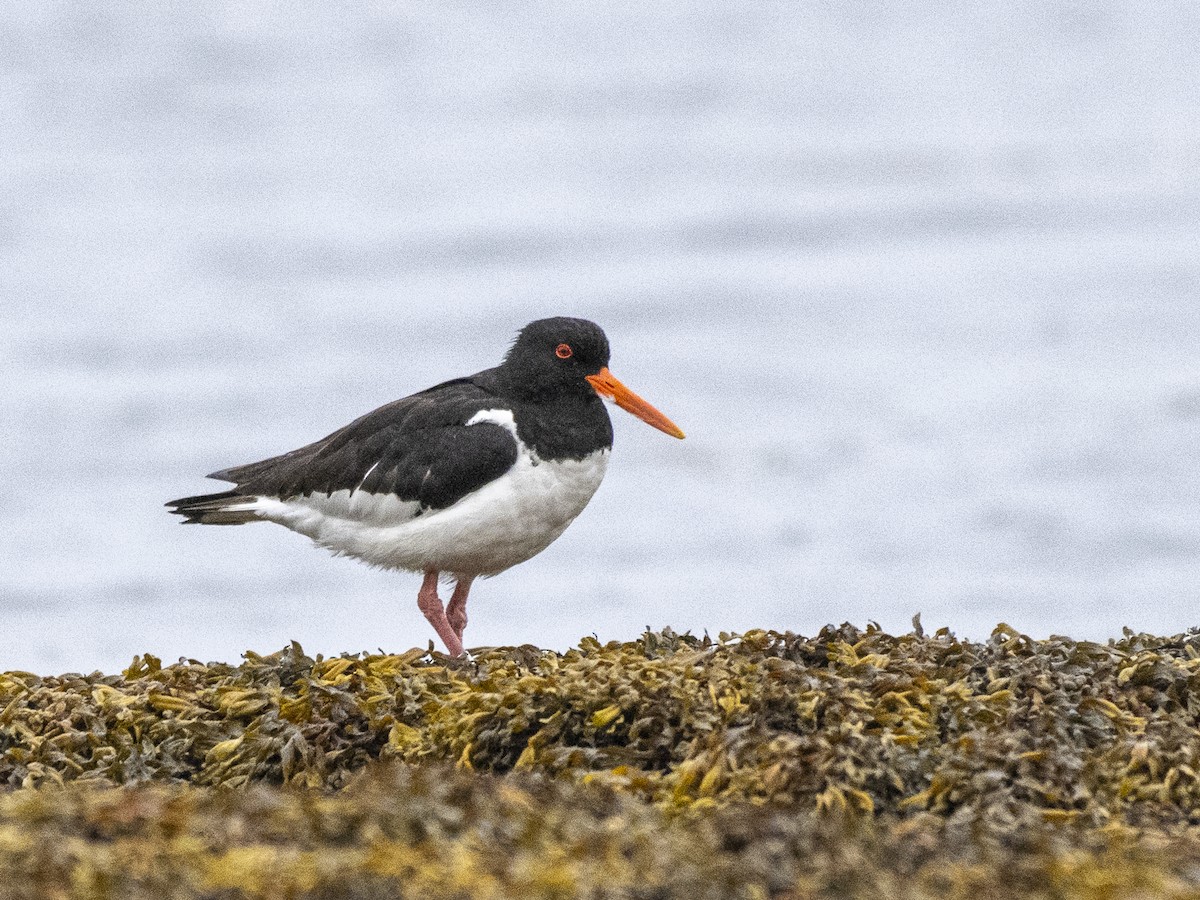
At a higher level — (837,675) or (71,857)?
(837,675)

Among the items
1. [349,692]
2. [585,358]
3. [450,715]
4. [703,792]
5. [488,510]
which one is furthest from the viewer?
[585,358]

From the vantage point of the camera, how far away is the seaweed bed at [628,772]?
10.1 ft

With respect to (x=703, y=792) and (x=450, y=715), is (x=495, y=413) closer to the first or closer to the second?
(x=450, y=715)

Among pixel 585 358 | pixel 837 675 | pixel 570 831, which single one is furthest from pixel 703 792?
pixel 585 358

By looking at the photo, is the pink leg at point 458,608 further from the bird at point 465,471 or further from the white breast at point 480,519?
the white breast at point 480,519

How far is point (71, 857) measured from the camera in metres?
3.14

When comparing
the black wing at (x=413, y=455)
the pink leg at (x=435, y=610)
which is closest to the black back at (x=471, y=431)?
the black wing at (x=413, y=455)

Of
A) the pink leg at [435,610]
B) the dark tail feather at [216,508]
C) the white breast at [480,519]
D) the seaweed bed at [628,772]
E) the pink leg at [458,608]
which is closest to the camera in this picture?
the seaweed bed at [628,772]

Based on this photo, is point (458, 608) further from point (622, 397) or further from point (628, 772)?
point (628, 772)

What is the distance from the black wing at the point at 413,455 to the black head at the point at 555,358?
172mm

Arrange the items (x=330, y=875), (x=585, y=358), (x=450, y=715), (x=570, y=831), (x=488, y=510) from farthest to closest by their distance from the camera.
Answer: (x=585, y=358)
(x=488, y=510)
(x=450, y=715)
(x=570, y=831)
(x=330, y=875)

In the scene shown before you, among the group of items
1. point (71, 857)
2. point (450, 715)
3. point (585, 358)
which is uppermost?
point (585, 358)

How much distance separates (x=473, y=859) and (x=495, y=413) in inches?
167

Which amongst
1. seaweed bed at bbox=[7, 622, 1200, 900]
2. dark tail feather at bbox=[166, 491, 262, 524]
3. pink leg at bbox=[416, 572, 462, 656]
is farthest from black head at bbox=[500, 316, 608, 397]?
seaweed bed at bbox=[7, 622, 1200, 900]
